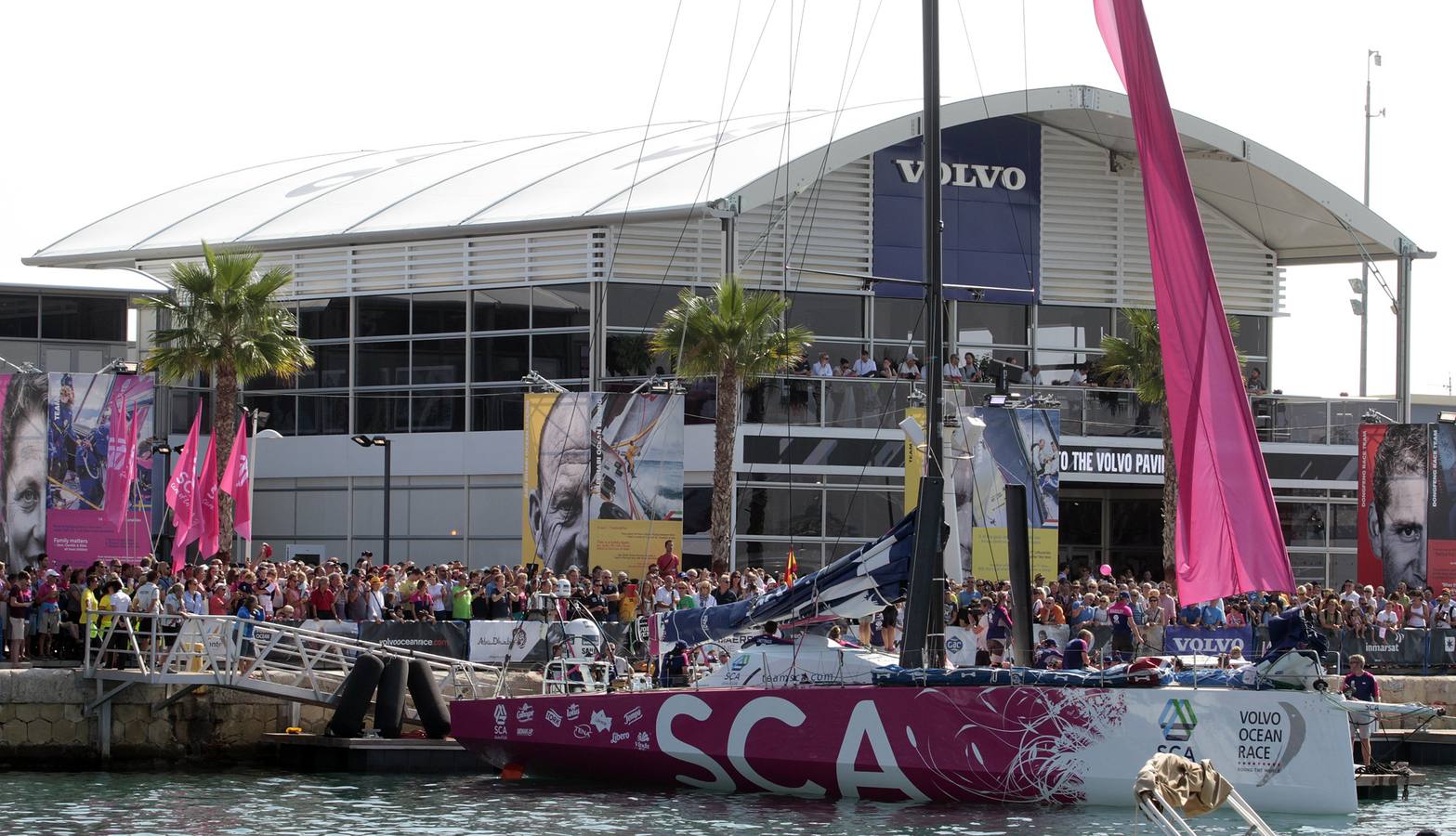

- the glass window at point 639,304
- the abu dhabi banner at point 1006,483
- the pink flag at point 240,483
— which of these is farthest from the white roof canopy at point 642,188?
the pink flag at point 240,483

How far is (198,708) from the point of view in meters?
27.6

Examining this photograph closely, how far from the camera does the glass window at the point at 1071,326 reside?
48.3m

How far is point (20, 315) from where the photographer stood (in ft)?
148

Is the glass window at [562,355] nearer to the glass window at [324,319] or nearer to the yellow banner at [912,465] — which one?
the glass window at [324,319]

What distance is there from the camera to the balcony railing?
41281 mm

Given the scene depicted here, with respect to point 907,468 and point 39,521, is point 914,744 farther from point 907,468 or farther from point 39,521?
point 39,521

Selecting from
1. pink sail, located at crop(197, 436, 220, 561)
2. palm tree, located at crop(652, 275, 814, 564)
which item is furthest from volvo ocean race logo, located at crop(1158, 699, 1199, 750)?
pink sail, located at crop(197, 436, 220, 561)

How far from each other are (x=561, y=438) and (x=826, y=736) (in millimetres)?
17423

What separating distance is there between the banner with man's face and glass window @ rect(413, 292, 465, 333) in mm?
19637

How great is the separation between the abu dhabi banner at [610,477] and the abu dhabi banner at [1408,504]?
1469 cm

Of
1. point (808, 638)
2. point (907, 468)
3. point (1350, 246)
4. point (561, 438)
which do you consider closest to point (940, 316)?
point (808, 638)

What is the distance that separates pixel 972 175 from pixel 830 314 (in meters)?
4.55

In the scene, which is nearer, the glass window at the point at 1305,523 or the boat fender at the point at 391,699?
the boat fender at the point at 391,699

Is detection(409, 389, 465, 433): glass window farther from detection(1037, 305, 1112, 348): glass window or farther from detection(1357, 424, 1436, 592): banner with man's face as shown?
detection(1357, 424, 1436, 592): banner with man's face
